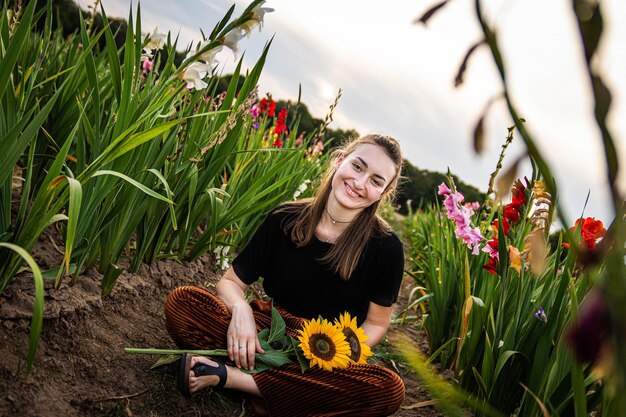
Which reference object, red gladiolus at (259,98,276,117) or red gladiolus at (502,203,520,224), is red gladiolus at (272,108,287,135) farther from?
red gladiolus at (502,203,520,224)

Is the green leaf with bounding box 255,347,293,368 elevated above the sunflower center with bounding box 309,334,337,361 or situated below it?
below

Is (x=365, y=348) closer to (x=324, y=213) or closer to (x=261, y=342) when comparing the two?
(x=261, y=342)

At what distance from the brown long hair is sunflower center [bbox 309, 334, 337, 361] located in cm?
41

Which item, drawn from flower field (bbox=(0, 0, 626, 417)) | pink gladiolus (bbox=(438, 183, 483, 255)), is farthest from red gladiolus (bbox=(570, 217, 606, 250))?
pink gladiolus (bbox=(438, 183, 483, 255))

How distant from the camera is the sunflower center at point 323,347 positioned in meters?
1.84

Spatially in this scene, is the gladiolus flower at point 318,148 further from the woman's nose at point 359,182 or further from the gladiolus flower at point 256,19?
the gladiolus flower at point 256,19

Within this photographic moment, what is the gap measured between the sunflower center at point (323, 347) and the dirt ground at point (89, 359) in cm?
36

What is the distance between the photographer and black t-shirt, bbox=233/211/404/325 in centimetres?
226

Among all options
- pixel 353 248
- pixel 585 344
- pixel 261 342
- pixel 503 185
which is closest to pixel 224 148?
pixel 353 248

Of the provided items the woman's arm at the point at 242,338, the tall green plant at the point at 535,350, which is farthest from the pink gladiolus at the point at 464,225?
the woman's arm at the point at 242,338

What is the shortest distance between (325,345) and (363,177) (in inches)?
29.9

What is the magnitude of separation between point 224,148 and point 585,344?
7.26 ft

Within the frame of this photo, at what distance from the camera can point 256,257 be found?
7.61 ft

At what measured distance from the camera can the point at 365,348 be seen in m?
1.98
